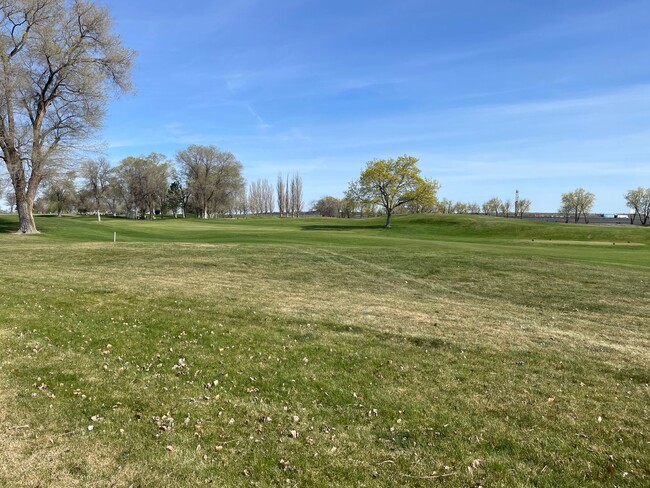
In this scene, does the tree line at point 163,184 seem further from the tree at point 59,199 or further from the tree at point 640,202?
the tree at point 640,202

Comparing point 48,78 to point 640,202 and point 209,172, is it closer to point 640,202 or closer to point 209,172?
point 209,172

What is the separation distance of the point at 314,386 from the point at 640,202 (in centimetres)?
12222

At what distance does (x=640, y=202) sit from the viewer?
100 metres

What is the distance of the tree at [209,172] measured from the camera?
104438mm

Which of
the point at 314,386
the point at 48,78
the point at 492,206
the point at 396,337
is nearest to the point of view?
the point at 314,386

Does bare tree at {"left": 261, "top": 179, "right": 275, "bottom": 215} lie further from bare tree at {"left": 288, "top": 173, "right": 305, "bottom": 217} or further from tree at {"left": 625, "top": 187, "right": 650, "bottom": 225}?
tree at {"left": 625, "top": 187, "right": 650, "bottom": 225}

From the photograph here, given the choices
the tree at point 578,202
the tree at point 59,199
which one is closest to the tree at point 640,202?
the tree at point 578,202

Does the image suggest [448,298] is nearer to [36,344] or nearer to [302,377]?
[302,377]

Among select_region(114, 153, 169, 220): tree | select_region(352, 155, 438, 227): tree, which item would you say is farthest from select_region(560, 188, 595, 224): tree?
select_region(114, 153, 169, 220): tree

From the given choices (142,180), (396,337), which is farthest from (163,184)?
(396,337)

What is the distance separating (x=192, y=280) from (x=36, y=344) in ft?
24.9

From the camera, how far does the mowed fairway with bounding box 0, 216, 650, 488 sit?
14.3 ft

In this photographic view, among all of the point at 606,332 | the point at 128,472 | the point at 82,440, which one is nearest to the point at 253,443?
the point at 128,472

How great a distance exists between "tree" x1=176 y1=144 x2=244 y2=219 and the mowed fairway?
93376 millimetres
